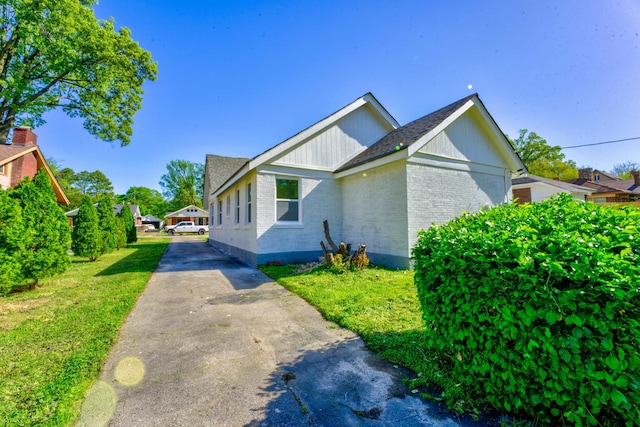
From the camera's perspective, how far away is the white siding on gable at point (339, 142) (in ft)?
32.6

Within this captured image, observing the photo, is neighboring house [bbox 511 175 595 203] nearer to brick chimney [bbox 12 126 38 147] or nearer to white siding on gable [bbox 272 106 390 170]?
white siding on gable [bbox 272 106 390 170]

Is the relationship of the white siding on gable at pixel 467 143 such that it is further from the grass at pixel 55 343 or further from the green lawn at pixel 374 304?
the grass at pixel 55 343

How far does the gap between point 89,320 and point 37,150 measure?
21.2 meters

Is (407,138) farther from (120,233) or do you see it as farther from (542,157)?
(542,157)

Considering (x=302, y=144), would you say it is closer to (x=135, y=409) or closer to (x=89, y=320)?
(x=89, y=320)

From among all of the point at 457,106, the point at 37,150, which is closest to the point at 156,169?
the point at 37,150

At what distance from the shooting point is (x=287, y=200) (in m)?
9.83

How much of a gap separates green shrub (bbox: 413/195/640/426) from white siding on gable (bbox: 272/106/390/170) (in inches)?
310

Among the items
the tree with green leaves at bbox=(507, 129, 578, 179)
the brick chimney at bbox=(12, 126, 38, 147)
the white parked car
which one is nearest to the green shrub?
the brick chimney at bbox=(12, 126, 38, 147)

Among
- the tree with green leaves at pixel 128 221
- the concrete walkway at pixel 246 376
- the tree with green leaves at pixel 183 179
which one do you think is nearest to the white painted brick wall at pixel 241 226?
the concrete walkway at pixel 246 376

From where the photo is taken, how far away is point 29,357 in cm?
323

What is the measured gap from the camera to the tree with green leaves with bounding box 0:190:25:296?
569 centimetres

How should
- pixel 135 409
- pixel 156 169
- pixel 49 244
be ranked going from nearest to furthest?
pixel 135 409, pixel 49 244, pixel 156 169

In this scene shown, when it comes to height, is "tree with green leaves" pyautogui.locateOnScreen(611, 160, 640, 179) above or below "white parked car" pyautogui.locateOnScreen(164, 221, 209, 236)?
above
